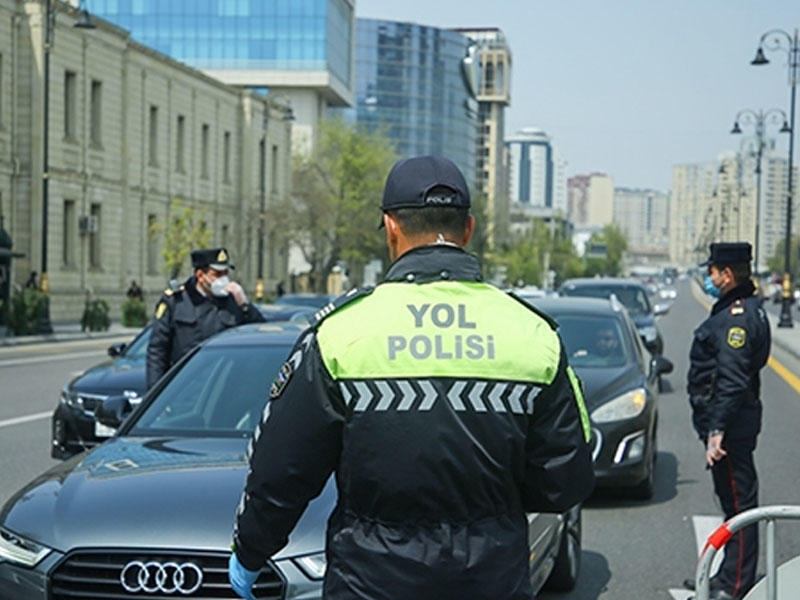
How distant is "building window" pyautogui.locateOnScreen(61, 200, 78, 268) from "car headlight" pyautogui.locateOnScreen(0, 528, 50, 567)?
148 ft

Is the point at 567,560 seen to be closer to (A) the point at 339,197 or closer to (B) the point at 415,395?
(B) the point at 415,395

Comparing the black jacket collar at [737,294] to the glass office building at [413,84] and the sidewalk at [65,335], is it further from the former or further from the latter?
the glass office building at [413,84]

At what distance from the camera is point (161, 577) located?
5.03 meters

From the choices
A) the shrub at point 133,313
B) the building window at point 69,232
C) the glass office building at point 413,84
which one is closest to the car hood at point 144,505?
the shrub at point 133,313

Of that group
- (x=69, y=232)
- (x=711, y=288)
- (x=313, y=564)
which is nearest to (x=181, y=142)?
(x=69, y=232)

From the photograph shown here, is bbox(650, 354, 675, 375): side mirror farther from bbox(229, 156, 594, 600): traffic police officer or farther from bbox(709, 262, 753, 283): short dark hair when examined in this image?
bbox(229, 156, 594, 600): traffic police officer

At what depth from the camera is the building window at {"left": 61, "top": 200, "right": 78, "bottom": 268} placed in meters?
49.6

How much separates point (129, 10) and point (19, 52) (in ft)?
155

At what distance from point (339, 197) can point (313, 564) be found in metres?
63.3

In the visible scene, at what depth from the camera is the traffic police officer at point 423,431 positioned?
10.2 ft

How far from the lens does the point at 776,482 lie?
11.9 meters

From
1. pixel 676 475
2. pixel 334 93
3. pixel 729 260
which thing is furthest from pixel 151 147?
pixel 729 260

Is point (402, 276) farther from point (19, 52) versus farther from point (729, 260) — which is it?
point (19, 52)

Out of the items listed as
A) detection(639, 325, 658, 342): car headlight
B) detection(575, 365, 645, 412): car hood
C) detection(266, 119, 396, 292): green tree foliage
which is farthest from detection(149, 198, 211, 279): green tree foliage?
detection(575, 365, 645, 412): car hood
